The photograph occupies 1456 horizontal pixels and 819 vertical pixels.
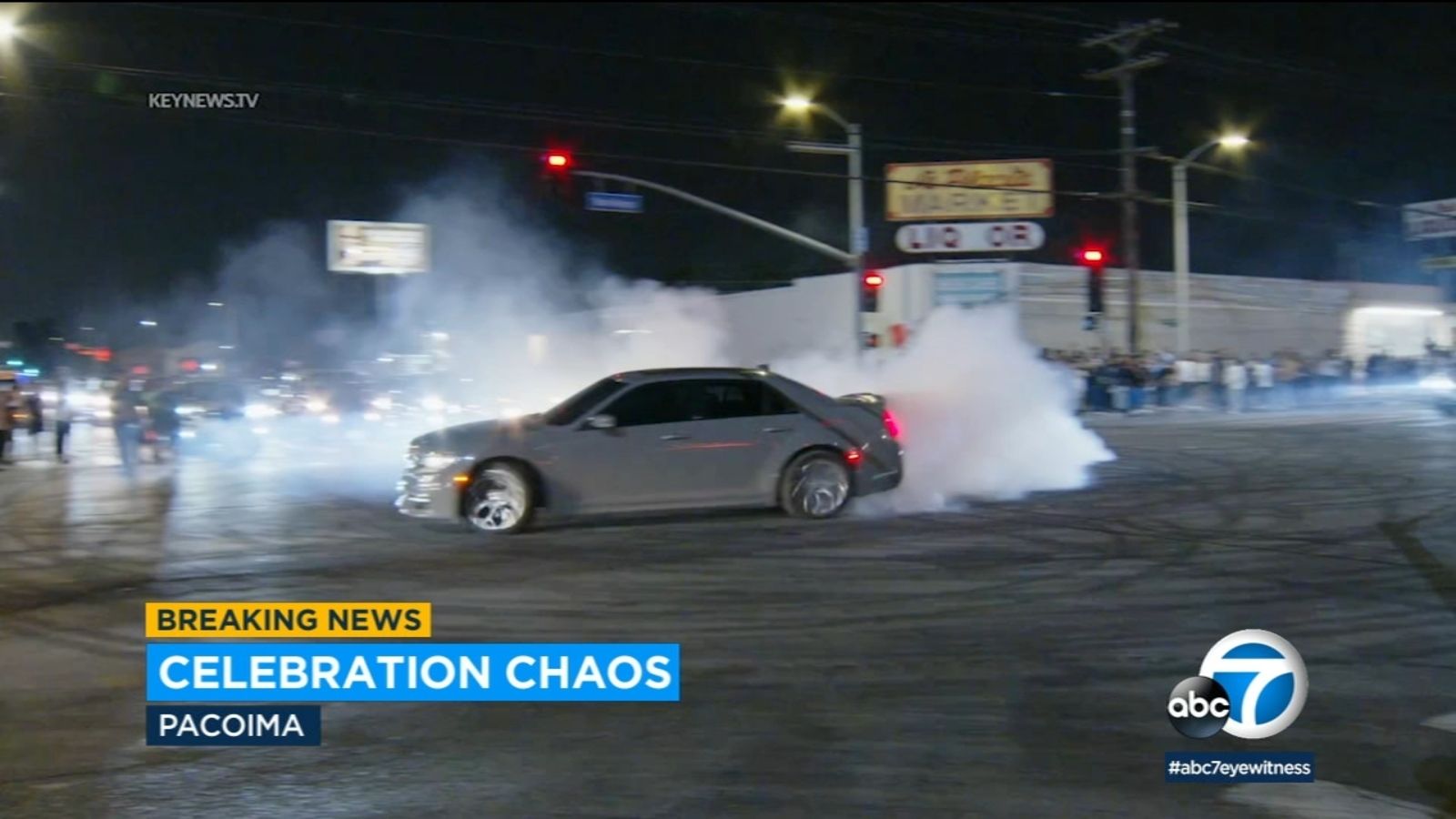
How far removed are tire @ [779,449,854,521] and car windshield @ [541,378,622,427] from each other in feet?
6.13

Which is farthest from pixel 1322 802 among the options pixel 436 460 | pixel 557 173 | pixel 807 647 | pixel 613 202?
pixel 613 202

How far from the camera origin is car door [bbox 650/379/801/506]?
1227 centimetres

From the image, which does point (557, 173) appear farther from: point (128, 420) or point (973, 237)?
point (973, 237)

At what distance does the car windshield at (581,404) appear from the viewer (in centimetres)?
1221

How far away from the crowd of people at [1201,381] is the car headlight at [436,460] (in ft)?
68.0

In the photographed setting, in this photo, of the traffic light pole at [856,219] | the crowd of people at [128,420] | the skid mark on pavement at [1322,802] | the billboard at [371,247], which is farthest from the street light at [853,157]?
the billboard at [371,247]

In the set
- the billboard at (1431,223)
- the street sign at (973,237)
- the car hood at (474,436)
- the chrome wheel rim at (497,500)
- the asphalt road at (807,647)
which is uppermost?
the billboard at (1431,223)

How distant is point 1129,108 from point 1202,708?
29.2 m

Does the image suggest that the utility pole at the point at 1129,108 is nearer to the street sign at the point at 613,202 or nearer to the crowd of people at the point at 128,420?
the street sign at the point at 613,202

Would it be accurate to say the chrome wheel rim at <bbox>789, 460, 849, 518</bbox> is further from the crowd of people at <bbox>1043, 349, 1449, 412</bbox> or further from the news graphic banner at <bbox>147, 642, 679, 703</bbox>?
the crowd of people at <bbox>1043, 349, 1449, 412</bbox>

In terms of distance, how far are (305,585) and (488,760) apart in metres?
4.41

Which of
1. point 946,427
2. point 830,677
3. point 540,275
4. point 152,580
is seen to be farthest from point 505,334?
point 830,677

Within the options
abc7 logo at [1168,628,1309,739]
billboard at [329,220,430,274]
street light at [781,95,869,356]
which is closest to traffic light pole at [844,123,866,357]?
street light at [781,95,869,356]

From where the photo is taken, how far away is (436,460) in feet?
39.1
